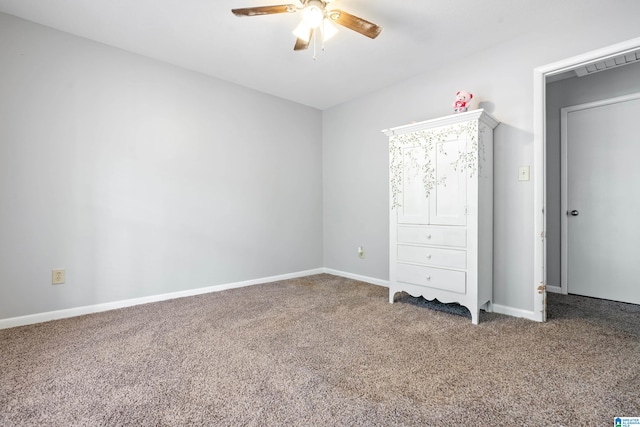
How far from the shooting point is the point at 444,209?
2453 mm

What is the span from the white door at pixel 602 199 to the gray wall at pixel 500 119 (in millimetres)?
1148

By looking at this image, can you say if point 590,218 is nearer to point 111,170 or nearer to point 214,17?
point 214,17

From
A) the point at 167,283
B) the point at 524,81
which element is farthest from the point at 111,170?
the point at 524,81

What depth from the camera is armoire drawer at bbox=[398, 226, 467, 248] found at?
236cm

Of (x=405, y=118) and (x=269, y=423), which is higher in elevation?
(x=405, y=118)

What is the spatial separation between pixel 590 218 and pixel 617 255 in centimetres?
39

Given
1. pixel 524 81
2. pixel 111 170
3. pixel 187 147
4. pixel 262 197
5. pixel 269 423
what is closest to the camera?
pixel 269 423

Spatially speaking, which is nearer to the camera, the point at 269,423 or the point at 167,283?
the point at 269,423

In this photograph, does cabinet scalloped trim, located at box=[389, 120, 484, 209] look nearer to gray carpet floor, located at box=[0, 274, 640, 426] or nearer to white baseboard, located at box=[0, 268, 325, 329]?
gray carpet floor, located at box=[0, 274, 640, 426]

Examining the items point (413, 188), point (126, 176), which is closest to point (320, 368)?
point (413, 188)

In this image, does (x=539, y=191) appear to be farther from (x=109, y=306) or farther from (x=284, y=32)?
(x=109, y=306)

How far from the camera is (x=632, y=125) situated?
9.09ft

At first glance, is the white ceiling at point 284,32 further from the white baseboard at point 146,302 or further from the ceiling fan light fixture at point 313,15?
the white baseboard at point 146,302

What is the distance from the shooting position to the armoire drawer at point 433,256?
2.37 metres
